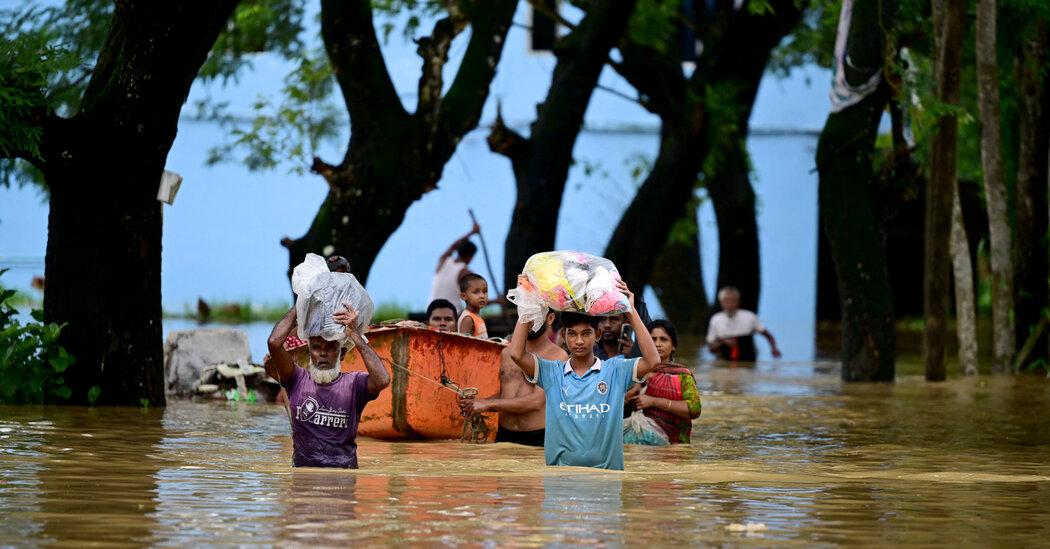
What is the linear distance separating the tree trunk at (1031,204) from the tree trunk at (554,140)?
552 cm

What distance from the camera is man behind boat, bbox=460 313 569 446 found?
1066cm

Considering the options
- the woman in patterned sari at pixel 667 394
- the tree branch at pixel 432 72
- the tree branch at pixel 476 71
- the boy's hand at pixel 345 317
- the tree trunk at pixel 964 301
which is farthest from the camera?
the tree trunk at pixel 964 301

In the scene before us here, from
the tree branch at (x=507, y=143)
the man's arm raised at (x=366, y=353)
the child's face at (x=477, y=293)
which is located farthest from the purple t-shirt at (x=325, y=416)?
the tree branch at (x=507, y=143)

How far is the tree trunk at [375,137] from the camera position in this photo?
17.4 m

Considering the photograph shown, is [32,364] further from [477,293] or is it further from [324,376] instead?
[324,376]

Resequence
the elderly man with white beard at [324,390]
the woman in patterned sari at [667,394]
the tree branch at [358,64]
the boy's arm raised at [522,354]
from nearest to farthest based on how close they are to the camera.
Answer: the elderly man with white beard at [324,390], the boy's arm raised at [522,354], the woman in patterned sari at [667,394], the tree branch at [358,64]

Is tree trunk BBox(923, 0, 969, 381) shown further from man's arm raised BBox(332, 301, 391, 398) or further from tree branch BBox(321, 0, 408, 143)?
man's arm raised BBox(332, 301, 391, 398)

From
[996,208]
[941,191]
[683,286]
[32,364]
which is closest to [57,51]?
[32,364]

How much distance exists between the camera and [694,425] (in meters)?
14.2

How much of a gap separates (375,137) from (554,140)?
4.73m

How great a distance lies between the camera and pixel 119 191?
1357 cm

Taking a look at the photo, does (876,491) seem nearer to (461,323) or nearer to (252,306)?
(461,323)

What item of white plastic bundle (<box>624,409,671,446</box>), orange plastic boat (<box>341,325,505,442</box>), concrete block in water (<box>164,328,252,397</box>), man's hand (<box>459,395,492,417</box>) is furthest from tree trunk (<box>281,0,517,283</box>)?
man's hand (<box>459,395,492,417</box>)

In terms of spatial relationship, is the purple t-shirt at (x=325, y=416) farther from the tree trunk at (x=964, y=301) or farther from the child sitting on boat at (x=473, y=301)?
the tree trunk at (x=964, y=301)
